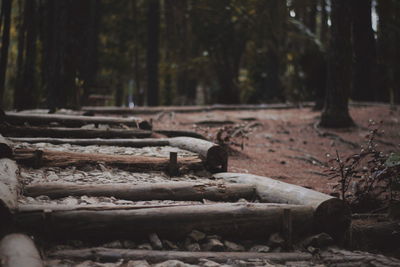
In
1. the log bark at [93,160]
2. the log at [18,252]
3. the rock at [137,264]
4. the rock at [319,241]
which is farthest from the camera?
the log bark at [93,160]

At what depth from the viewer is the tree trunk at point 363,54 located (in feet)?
38.4

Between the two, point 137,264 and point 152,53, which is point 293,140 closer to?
point 137,264

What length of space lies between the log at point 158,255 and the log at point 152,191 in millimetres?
971

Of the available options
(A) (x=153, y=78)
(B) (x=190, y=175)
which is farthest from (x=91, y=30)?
(B) (x=190, y=175)

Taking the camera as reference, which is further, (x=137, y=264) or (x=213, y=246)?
(x=213, y=246)

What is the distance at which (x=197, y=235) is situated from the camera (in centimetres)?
378

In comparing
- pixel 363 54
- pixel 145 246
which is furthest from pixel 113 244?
pixel 363 54

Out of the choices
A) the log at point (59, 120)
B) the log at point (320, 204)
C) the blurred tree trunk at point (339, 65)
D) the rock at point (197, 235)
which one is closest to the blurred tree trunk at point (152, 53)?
the blurred tree trunk at point (339, 65)

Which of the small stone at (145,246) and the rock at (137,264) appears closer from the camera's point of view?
the rock at (137,264)

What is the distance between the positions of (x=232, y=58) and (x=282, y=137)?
7967 mm

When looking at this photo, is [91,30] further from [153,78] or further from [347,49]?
[347,49]

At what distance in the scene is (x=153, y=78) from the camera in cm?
1742

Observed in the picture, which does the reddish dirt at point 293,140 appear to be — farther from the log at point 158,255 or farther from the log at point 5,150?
the log at point 5,150

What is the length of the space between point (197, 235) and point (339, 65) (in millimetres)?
7277
